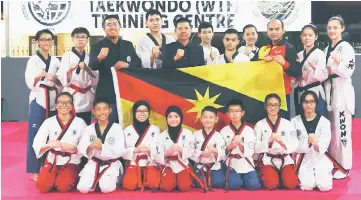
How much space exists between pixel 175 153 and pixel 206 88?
778 millimetres

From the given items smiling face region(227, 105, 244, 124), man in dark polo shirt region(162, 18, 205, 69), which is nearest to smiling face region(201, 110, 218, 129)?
smiling face region(227, 105, 244, 124)

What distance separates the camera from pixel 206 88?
452 cm

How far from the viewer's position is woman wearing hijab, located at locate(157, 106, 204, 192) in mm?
4059

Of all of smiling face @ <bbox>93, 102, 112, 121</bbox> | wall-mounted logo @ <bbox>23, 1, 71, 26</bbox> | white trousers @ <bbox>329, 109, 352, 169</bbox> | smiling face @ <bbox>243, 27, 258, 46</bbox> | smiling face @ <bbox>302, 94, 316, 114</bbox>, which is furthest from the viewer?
wall-mounted logo @ <bbox>23, 1, 71, 26</bbox>

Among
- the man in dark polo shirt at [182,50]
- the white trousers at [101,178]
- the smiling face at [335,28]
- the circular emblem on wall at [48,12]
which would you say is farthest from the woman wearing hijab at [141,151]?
the circular emblem on wall at [48,12]

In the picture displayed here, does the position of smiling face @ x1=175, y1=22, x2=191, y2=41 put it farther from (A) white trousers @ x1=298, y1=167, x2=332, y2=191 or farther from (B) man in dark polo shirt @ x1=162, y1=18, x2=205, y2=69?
(A) white trousers @ x1=298, y1=167, x2=332, y2=191

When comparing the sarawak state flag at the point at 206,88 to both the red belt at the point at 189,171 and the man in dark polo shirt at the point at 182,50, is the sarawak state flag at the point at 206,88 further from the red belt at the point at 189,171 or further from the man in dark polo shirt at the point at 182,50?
the red belt at the point at 189,171

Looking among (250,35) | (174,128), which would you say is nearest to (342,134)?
(250,35)

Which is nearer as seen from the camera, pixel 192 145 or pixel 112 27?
pixel 192 145

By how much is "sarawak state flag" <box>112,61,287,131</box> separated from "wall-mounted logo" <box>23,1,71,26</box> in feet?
13.2

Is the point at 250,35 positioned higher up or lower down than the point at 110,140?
higher up

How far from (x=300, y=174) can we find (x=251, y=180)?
17.8 inches

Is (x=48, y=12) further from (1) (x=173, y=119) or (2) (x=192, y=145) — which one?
(2) (x=192, y=145)

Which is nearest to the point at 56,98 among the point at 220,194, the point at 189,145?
the point at 189,145
